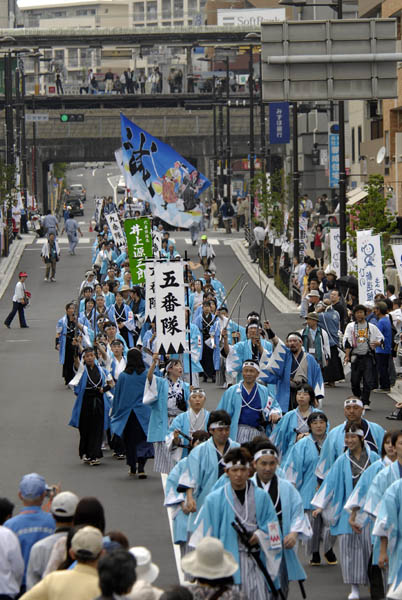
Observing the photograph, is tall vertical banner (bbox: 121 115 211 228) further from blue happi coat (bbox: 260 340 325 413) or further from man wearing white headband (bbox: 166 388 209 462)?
man wearing white headband (bbox: 166 388 209 462)

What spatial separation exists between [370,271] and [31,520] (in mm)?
15679

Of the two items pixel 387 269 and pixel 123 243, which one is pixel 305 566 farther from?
pixel 123 243

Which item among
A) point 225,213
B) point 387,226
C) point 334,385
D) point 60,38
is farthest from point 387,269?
point 60,38

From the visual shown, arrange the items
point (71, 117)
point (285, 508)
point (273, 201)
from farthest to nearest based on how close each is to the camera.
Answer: point (71, 117) → point (273, 201) → point (285, 508)

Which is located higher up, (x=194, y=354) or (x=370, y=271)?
(x=370, y=271)

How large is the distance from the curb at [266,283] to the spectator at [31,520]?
706 inches

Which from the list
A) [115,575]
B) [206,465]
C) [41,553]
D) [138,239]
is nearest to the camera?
[115,575]

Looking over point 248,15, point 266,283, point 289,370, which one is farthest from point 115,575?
point 248,15

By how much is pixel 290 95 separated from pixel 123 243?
1867 centimetres

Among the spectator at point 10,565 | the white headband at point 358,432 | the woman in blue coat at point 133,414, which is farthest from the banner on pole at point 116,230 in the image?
the spectator at point 10,565

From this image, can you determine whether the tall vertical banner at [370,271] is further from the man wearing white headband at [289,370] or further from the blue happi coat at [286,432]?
the blue happi coat at [286,432]

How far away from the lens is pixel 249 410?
12664 mm

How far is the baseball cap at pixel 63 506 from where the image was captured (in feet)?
25.3

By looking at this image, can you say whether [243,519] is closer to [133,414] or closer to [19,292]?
[133,414]
